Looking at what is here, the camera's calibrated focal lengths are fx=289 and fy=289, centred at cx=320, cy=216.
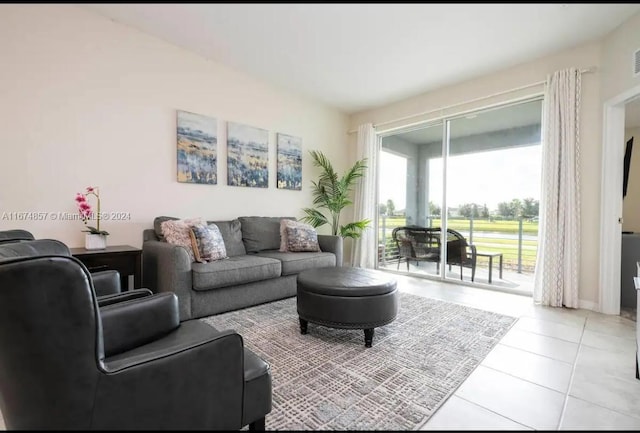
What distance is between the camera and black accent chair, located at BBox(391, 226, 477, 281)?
3891 mm

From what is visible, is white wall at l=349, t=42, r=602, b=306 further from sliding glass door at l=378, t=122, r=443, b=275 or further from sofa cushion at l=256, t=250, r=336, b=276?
sofa cushion at l=256, t=250, r=336, b=276

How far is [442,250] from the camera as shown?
4.03 m

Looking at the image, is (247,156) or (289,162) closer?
(247,156)

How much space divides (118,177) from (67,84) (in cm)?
84

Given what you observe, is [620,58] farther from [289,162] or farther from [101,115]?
[101,115]

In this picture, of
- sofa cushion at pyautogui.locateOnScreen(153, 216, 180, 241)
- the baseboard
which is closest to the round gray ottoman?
sofa cushion at pyautogui.locateOnScreen(153, 216, 180, 241)

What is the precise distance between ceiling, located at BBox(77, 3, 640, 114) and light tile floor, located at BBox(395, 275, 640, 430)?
87.5 inches

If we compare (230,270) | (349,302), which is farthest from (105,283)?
(349,302)

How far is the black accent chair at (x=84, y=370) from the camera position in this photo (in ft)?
2.31

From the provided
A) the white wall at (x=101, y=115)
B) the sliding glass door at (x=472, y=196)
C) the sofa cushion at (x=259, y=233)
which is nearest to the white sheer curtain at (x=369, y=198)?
the sliding glass door at (x=472, y=196)

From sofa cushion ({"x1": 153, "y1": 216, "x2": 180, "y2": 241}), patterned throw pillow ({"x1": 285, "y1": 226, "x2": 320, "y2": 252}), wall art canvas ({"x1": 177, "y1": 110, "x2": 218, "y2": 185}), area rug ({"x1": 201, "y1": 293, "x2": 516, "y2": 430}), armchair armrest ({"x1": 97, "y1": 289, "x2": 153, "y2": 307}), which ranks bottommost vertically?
area rug ({"x1": 201, "y1": 293, "x2": 516, "y2": 430})

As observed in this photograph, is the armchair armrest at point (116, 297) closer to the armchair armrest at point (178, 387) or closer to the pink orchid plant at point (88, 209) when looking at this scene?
the armchair armrest at point (178, 387)

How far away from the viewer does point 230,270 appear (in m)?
2.54

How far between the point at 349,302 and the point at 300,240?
5.32 feet
